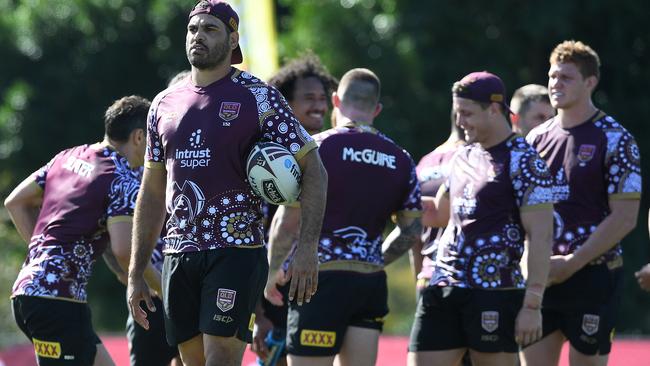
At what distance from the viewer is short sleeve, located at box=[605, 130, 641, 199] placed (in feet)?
26.6

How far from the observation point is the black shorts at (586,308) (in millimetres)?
8094

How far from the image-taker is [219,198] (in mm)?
6406

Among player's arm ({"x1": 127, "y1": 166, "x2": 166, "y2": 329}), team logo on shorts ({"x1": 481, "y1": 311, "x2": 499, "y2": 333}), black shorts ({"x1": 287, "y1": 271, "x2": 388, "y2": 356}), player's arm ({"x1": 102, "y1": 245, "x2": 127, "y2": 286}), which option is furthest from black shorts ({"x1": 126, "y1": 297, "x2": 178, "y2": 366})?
team logo on shorts ({"x1": 481, "y1": 311, "x2": 499, "y2": 333})

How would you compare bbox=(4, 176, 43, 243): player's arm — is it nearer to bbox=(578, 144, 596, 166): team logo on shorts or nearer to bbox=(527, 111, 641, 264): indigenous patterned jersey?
bbox=(527, 111, 641, 264): indigenous patterned jersey

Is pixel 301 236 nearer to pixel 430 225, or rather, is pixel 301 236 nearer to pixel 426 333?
pixel 426 333

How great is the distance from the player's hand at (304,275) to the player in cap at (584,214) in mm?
2393

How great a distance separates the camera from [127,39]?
23.2 m

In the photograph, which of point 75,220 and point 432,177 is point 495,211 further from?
point 75,220

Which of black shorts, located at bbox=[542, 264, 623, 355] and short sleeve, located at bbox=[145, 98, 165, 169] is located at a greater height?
short sleeve, located at bbox=[145, 98, 165, 169]

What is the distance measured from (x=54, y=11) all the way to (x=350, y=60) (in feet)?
21.8

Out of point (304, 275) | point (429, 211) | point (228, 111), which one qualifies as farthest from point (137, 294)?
point (429, 211)

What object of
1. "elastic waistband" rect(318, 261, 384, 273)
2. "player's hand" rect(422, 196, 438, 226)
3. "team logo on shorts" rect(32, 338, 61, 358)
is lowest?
"team logo on shorts" rect(32, 338, 61, 358)

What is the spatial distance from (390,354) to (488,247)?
4.80m

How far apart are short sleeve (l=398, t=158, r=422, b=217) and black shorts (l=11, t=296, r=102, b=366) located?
2.24m
